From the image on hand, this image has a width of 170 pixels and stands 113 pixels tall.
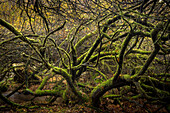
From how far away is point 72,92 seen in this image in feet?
18.0

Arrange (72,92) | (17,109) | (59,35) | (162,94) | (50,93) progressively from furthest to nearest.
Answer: (59,35) < (50,93) < (72,92) < (17,109) < (162,94)

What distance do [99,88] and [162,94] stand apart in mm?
2367

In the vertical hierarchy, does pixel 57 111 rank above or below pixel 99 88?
below

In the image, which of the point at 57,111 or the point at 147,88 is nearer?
the point at 147,88

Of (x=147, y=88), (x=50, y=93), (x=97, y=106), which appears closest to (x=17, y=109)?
(x=50, y=93)

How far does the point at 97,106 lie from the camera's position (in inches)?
206

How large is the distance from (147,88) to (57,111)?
14.5ft

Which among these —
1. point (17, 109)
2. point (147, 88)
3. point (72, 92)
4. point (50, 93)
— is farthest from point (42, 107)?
point (147, 88)

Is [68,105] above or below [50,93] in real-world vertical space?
below

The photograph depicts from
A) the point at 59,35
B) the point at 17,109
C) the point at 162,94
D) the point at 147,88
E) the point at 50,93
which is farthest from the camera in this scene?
the point at 59,35

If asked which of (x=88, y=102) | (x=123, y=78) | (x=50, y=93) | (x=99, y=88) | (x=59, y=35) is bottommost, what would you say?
(x=88, y=102)

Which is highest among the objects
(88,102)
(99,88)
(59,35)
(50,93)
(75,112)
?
(59,35)

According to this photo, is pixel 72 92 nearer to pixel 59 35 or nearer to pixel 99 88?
pixel 99 88

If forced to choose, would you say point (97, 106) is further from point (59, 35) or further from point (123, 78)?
point (59, 35)
